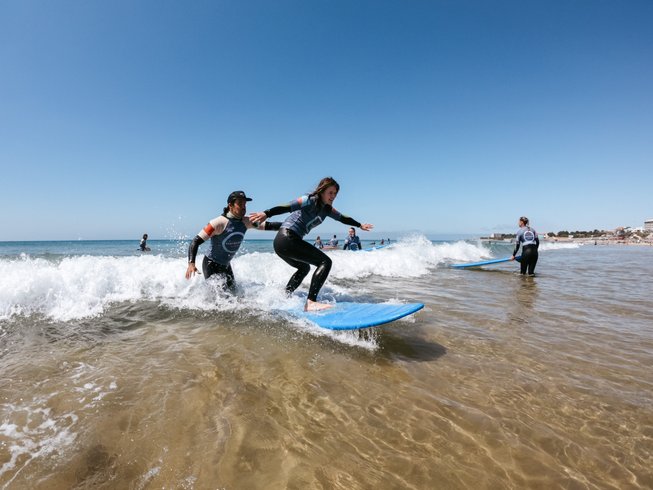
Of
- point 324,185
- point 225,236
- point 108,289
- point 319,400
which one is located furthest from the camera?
point 108,289

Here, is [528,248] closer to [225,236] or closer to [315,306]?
[315,306]

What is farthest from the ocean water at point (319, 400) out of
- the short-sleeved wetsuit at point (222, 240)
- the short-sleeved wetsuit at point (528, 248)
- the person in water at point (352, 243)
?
the person in water at point (352, 243)

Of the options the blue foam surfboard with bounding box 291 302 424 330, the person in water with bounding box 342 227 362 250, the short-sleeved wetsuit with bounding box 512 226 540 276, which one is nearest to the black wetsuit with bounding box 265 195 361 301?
the blue foam surfboard with bounding box 291 302 424 330

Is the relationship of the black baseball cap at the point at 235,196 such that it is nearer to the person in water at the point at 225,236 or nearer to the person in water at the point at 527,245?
the person in water at the point at 225,236

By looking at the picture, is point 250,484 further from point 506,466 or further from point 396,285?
point 396,285

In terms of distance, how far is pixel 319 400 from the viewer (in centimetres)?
280

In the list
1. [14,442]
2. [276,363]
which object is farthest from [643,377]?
[14,442]

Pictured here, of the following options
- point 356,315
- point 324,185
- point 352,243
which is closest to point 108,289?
point 324,185

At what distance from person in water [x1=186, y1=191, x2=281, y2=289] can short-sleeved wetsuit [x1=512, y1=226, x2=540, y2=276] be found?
34.7 ft

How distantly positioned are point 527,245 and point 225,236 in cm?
1161

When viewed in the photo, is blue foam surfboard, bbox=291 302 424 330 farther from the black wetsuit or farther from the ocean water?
the black wetsuit

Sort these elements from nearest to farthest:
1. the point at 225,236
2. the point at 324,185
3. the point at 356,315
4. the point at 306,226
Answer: the point at 356,315 < the point at 324,185 < the point at 306,226 < the point at 225,236

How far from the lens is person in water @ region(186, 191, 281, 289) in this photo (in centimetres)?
552

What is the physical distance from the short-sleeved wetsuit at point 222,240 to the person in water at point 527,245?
1059 cm
